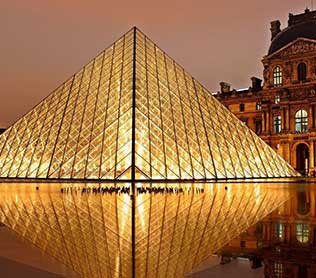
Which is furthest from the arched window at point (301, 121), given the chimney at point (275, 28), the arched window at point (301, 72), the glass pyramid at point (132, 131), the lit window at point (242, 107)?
the glass pyramid at point (132, 131)

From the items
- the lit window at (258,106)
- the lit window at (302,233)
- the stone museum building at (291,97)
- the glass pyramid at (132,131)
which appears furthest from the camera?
the lit window at (258,106)

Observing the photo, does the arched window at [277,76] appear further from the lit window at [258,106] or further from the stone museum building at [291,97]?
the lit window at [258,106]

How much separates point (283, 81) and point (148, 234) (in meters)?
45.1

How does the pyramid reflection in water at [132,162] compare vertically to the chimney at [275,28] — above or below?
below

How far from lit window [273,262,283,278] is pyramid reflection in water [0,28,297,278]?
1.20m

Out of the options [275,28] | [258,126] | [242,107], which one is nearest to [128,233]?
[258,126]

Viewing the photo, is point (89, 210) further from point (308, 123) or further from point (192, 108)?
point (308, 123)

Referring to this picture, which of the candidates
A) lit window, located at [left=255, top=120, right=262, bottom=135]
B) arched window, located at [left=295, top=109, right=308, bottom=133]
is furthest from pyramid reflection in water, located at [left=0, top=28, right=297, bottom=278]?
lit window, located at [left=255, top=120, right=262, bottom=135]

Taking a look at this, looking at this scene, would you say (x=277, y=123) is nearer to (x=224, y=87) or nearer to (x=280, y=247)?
(x=224, y=87)

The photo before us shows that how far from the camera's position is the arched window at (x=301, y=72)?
4747 centimetres

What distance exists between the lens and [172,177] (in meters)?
20.2

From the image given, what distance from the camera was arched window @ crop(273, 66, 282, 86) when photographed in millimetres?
49188

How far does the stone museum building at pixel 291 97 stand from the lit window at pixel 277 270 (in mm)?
41319

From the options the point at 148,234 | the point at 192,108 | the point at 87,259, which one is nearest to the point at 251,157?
the point at 192,108
